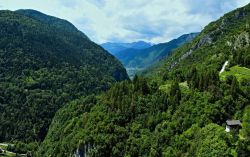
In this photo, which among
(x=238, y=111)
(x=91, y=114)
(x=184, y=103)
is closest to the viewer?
(x=238, y=111)

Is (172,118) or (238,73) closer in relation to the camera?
(172,118)

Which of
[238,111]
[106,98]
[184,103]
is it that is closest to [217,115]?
[238,111]

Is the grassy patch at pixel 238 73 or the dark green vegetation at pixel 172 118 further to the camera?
the grassy patch at pixel 238 73

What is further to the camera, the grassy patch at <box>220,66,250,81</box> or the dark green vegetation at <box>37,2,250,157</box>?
the grassy patch at <box>220,66,250,81</box>

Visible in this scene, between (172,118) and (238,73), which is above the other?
(238,73)

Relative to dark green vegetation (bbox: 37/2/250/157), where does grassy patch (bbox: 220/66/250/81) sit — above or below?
above

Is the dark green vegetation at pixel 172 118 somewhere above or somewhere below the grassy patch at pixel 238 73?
below

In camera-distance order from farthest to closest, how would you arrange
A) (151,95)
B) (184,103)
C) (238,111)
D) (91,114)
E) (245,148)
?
(91,114) → (151,95) → (184,103) → (238,111) → (245,148)

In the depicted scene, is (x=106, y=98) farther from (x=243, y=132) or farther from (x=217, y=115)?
(x=243, y=132)
